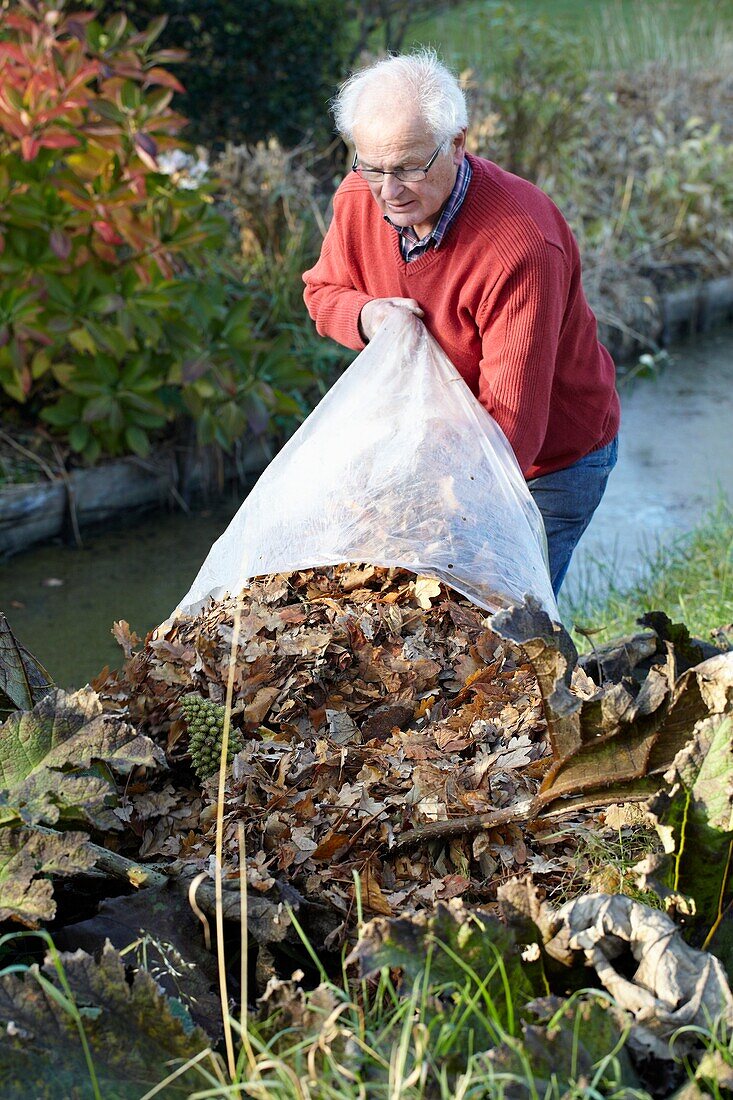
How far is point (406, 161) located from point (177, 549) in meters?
3.22

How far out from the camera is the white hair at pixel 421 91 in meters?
2.25

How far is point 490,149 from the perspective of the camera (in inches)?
295

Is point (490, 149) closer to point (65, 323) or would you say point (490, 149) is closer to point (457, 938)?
point (65, 323)

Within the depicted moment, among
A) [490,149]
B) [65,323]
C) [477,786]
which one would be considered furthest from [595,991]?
[490,149]

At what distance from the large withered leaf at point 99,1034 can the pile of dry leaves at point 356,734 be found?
1.01 ft

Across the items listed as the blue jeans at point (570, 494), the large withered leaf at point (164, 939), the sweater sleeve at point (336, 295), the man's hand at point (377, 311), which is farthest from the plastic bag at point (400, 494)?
the large withered leaf at point (164, 939)

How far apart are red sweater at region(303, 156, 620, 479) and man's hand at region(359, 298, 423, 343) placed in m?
0.02

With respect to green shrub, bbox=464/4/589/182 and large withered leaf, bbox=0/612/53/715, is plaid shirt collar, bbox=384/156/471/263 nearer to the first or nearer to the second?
large withered leaf, bbox=0/612/53/715

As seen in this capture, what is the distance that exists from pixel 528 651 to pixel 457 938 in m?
0.48

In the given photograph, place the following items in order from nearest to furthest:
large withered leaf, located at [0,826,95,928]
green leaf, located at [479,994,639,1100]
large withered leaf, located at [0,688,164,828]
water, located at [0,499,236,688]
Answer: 1. green leaf, located at [479,994,639,1100]
2. large withered leaf, located at [0,826,95,928]
3. large withered leaf, located at [0,688,164,828]
4. water, located at [0,499,236,688]

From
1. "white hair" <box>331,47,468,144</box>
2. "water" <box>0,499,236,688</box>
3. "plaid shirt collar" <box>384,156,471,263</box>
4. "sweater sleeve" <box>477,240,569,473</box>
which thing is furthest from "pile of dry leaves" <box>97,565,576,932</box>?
"water" <box>0,499,236,688</box>

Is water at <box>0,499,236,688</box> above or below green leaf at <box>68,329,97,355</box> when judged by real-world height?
below

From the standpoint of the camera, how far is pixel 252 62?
297 inches

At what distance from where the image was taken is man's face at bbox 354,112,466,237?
2260 millimetres
